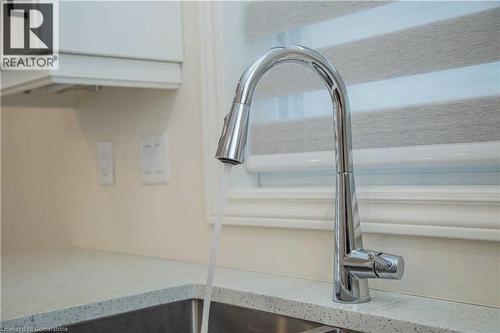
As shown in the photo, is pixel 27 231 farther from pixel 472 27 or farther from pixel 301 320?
pixel 472 27

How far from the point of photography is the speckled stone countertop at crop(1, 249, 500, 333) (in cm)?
92

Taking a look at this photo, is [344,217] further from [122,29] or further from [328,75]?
[122,29]

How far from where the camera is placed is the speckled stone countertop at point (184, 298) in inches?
36.1

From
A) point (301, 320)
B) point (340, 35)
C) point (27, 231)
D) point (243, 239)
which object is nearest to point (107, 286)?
point (243, 239)

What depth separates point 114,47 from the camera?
140 cm

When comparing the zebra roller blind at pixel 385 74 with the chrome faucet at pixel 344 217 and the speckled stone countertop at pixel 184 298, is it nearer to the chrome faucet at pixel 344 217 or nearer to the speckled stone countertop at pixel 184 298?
the chrome faucet at pixel 344 217

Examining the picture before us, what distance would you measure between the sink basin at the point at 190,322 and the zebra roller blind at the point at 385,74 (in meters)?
0.33

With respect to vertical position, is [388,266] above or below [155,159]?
below

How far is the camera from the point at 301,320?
104 cm

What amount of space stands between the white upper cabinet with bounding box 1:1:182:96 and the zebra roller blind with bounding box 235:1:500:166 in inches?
8.1

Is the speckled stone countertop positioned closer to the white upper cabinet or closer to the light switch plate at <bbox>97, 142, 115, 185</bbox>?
the light switch plate at <bbox>97, 142, 115, 185</bbox>

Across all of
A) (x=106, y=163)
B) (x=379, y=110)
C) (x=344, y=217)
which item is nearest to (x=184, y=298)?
(x=344, y=217)

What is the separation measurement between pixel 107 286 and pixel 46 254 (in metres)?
0.64

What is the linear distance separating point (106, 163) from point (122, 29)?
51 cm
